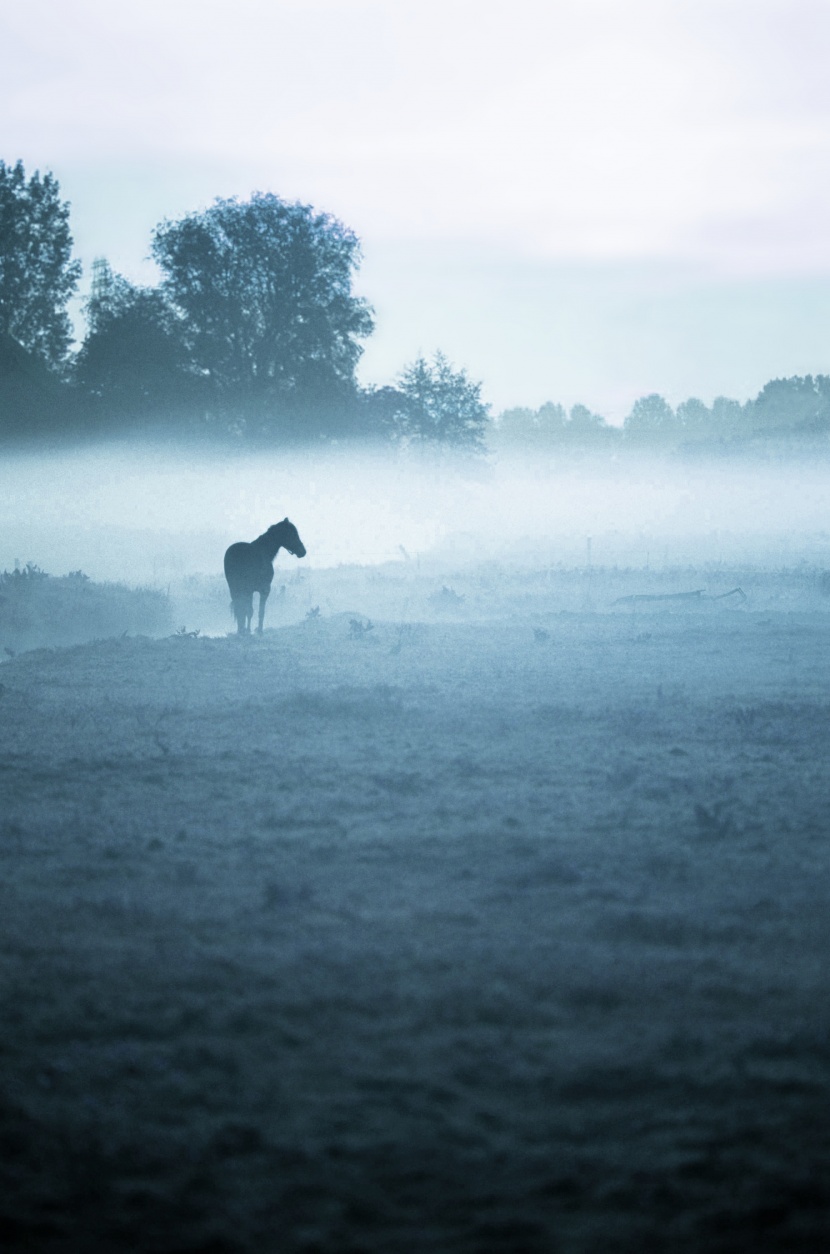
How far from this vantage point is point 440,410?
4231cm

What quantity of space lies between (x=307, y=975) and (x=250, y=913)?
95 cm

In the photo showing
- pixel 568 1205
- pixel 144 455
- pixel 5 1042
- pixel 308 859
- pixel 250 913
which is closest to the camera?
pixel 568 1205

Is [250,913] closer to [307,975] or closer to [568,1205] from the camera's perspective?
[307,975]

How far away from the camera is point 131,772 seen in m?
9.34

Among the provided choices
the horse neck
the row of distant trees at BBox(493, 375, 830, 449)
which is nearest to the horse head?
the horse neck

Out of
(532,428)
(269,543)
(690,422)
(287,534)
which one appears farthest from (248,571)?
(690,422)

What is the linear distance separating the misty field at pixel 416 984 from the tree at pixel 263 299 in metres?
25.2

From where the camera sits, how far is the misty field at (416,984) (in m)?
3.41

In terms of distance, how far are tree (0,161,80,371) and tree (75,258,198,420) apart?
1458 millimetres

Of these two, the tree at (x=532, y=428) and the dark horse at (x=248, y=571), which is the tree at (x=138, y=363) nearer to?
the dark horse at (x=248, y=571)

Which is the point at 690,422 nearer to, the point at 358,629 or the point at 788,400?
the point at 788,400

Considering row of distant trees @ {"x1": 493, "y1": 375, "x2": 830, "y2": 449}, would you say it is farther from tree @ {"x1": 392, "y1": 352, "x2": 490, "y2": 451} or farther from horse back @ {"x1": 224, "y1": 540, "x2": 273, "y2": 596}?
horse back @ {"x1": 224, "y1": 540, "x2": 273, "y2": 596}

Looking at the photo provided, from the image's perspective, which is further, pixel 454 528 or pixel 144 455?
pixel 454 528

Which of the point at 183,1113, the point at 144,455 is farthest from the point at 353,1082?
the point at 144,455
